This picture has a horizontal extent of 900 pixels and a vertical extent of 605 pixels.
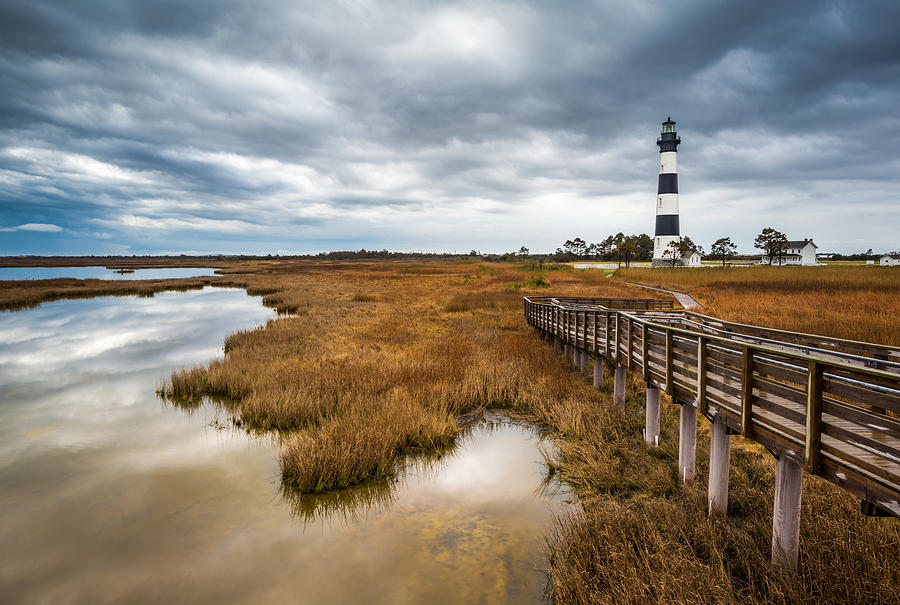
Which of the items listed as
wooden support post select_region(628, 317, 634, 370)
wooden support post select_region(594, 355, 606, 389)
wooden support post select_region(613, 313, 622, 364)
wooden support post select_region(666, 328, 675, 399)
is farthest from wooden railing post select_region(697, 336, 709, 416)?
wooden support post select_region(594, 355, 606, 389)

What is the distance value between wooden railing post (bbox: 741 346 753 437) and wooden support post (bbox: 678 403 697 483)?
6.04 feet

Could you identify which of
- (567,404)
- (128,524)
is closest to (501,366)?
(567,404)

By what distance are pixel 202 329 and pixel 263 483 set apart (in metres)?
20.6

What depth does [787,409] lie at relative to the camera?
5.18 m

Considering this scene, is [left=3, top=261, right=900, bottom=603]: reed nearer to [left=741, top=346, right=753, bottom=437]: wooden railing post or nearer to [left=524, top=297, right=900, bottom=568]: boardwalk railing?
[left=524, top=297, right=900, bottom=568]: boardwalk railing

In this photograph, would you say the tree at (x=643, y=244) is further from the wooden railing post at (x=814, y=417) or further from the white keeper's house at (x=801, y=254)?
the wooden railing post at (x=814, y=417)

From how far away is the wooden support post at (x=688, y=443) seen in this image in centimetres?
760

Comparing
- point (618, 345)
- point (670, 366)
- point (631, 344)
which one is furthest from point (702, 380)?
point (618, 345)

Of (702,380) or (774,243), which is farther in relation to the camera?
(774,243)

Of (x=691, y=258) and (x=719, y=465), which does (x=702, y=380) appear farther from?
(x=691, y=258)

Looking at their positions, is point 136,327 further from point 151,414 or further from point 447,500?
point 447,500

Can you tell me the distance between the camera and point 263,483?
876cm

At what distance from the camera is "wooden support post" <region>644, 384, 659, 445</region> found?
9.21m

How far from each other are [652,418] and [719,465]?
282cm
